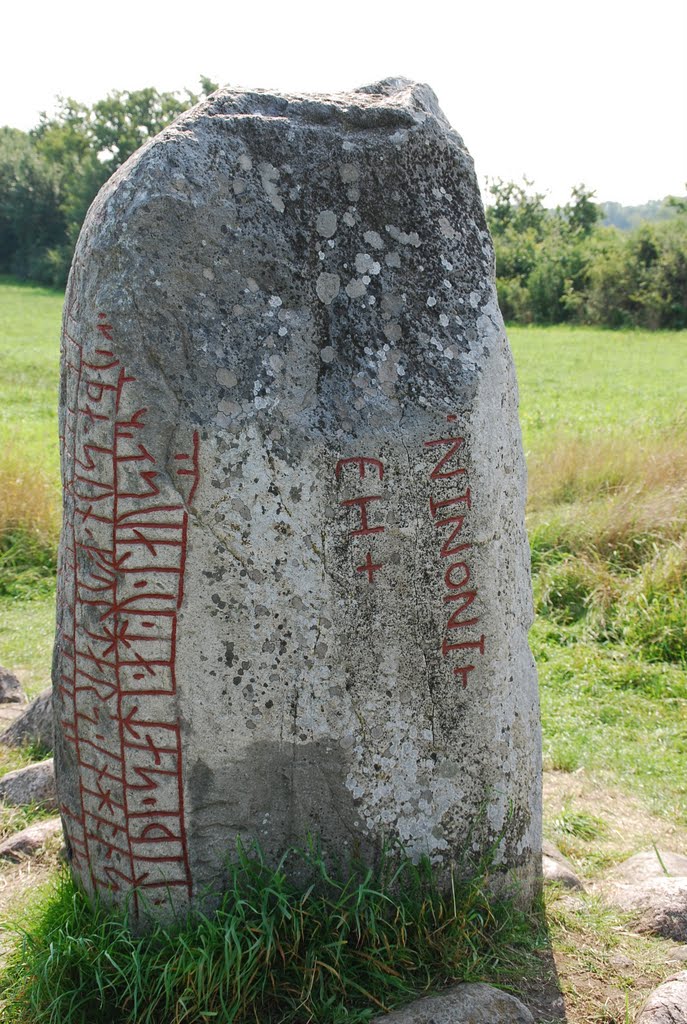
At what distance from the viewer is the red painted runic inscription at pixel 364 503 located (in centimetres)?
267

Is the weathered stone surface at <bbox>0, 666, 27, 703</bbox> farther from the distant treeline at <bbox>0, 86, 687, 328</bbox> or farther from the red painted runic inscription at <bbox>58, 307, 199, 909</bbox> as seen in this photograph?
the distant treeline at <bbox>0, 86, 687, 328</bbox>

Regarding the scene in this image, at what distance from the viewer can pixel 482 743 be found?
289cm

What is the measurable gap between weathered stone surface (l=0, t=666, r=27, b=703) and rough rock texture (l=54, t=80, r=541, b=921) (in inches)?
103

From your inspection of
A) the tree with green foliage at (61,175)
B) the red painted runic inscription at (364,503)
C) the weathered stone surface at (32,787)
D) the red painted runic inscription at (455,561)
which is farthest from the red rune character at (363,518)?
the tree with green foliage at (61,175)

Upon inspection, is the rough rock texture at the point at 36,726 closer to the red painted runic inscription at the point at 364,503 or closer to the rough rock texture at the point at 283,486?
the rough rock texture at the point at 283,486

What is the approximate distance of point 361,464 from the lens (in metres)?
2.68

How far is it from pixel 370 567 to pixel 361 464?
0.93 ft

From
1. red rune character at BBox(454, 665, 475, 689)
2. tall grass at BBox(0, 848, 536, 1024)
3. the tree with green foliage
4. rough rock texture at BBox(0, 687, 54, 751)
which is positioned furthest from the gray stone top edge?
the tree with green foliage

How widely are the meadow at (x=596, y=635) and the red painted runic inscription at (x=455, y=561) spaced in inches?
35.3

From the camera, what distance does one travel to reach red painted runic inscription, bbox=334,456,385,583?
2.67 meters

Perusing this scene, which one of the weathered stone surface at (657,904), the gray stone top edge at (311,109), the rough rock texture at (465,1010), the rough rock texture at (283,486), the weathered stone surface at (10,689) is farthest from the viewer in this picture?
the weathered stone surface at (10,689)

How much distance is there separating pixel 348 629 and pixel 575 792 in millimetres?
2298

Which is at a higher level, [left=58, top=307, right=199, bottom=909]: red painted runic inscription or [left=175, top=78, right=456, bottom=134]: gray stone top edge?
[left=175, top=78, right=456, bottom=134]: gray stone top edge

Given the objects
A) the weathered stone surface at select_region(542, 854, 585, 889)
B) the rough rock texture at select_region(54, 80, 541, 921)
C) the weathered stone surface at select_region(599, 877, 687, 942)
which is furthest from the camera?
the weathered stone surface at select_region(542, 854, 585, 889)
